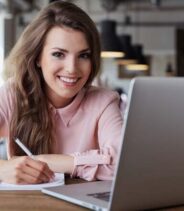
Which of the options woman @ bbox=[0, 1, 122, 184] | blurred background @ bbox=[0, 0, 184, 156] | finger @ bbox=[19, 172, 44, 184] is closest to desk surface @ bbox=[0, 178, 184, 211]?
finger @ bbox=[19, 172, 44, 184]

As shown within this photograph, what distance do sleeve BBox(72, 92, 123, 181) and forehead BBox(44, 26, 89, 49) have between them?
0.30 meters

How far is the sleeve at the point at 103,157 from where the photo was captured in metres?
1.47

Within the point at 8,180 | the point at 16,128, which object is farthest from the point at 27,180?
the point at 16,128

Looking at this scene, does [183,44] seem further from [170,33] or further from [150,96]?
[150,96]

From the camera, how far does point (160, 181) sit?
96cm

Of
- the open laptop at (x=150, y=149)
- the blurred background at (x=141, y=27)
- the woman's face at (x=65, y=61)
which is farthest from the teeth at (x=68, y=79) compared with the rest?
the blurred background at (x=141, y=27)

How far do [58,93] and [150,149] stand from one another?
0.91 meters

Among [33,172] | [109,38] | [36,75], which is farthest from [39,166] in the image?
[109,38]

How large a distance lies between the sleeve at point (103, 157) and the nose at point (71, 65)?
0.80 feet

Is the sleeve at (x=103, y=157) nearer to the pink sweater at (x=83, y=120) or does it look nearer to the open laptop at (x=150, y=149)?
the pink sweater at (x=83, y=120)

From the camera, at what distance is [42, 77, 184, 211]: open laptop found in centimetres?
87

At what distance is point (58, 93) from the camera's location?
178cm

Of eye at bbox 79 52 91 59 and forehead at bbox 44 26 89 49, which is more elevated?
forehead at bbox 44 26 89 49

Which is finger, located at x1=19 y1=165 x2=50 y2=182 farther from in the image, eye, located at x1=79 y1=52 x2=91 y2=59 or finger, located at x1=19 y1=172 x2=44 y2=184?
eye, located at x1=79 y1=52 x2=91 y2=59
